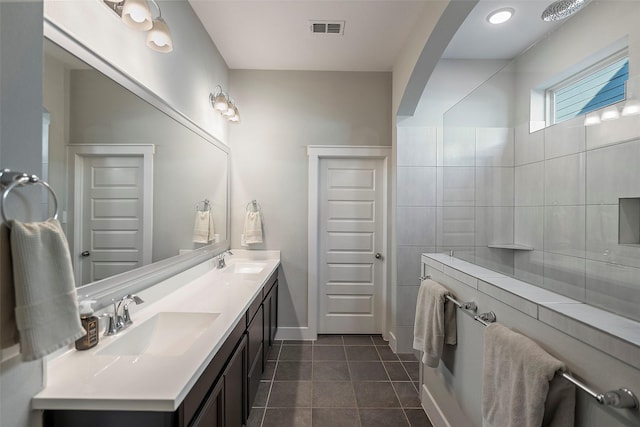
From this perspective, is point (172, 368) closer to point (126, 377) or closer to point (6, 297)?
point (126, 377)

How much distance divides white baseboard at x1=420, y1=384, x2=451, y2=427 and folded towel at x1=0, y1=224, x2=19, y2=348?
6.61 feet

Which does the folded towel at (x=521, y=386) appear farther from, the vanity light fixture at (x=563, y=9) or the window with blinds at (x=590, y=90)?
the vanity light fixture at (x=563, y=9)

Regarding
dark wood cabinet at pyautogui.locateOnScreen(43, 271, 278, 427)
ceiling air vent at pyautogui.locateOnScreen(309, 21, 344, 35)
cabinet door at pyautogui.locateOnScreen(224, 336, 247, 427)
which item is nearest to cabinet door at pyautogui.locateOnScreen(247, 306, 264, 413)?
dark wood cabinet at pyautogui.locateOnScreen(43, 271, 278, 427)

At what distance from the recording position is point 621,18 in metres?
1.52

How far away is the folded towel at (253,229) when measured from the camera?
296cm

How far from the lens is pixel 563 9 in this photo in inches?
71.8

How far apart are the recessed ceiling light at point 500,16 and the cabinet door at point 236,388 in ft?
9.85

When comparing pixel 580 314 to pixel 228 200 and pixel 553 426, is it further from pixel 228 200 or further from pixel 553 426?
pixel 228 200

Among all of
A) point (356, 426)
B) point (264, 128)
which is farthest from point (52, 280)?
point (264, 128)

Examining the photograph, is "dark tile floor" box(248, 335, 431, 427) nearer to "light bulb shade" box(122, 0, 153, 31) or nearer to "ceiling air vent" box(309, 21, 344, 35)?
"light bulb shade" box(122, 0, 153, 31)

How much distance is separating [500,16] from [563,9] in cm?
50

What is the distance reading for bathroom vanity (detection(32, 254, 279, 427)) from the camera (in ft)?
2.68

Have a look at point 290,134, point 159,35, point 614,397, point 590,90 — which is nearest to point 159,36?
point 159,35

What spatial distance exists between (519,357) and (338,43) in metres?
2.68
